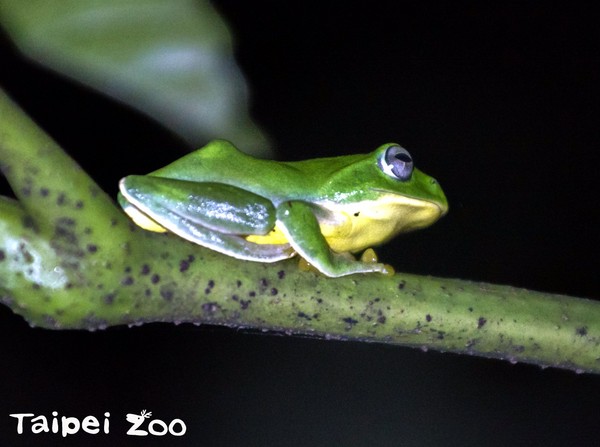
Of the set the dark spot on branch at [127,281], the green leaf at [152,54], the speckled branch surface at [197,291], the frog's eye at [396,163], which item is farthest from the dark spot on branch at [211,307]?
the frog's eye at [396,163]

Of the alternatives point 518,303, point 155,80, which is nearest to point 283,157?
point 518,303

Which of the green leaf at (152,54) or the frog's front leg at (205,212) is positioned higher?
the green leaf at (152,54)

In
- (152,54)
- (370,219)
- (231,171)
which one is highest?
(152,54)

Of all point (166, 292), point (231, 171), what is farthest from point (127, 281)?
point (231, 171)

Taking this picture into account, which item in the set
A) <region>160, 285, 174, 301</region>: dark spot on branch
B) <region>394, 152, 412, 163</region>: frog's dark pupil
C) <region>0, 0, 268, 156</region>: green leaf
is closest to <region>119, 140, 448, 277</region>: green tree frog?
<region>394, 152, 412, 163</region>: frog's dark pupil

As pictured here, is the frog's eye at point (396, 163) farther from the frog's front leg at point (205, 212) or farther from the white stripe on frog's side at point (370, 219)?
the frog's front leg at point (205, 212)

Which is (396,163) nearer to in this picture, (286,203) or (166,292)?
(286,203)

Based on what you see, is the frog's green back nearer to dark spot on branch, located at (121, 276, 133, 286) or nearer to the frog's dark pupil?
the frog's dark pupil
